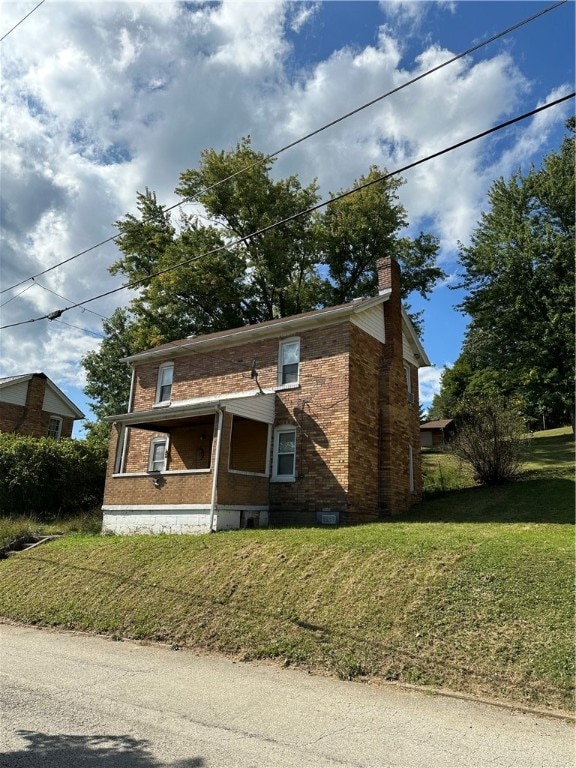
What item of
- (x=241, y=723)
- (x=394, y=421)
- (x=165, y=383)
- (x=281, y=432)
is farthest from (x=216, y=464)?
(x=241, y=723)

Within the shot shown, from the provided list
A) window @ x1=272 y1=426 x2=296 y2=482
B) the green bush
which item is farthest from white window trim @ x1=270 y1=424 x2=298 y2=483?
the green bush

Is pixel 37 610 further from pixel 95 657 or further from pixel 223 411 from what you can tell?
pixel 223 411

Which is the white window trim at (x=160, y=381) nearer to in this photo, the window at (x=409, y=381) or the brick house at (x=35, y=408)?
the window at (x=409, y=381)

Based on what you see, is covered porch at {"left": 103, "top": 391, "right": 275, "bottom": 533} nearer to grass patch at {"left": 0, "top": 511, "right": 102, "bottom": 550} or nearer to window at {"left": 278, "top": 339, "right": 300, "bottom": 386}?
window at {"left": 278, "top": 339, "right": 300, "bottom": 386}

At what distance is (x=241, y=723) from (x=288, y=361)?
1264 centimetres

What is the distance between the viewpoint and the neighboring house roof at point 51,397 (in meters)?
29.7

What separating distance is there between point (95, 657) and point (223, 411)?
24.8 ft

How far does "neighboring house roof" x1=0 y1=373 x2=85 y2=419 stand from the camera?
2967 cm

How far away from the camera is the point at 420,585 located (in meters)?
8.48

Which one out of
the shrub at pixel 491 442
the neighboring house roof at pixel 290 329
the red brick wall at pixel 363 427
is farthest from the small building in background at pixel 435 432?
the red brick wall at pixel 363 427

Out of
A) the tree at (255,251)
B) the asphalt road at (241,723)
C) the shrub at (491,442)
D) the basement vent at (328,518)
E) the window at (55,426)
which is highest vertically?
the tree at (255,251)

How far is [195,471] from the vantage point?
14.8 metres

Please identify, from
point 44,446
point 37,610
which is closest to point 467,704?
point 37,610

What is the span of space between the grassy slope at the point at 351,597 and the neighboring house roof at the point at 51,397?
18.4m
